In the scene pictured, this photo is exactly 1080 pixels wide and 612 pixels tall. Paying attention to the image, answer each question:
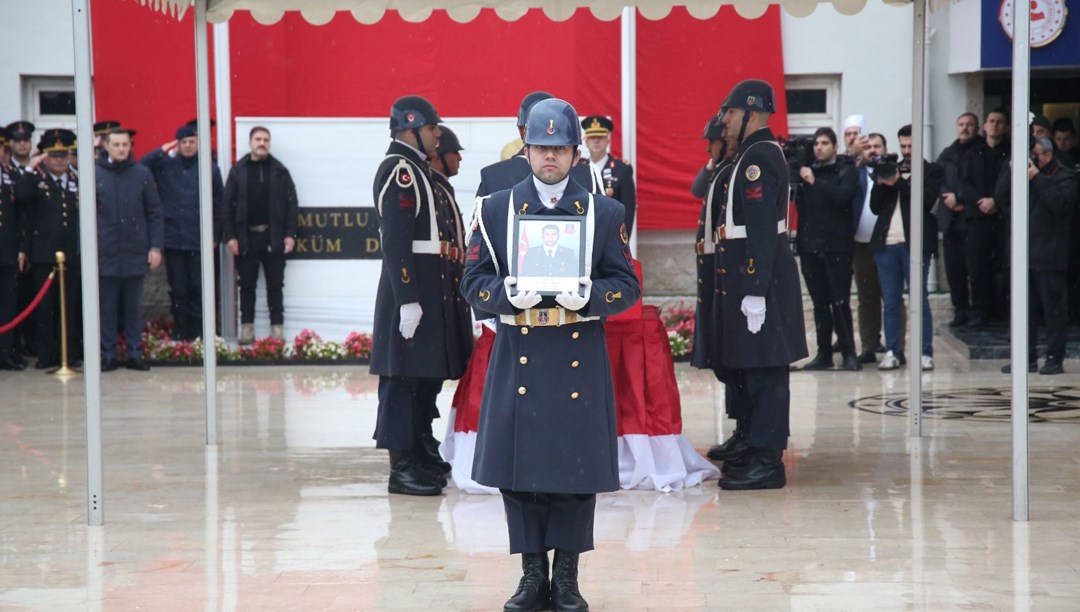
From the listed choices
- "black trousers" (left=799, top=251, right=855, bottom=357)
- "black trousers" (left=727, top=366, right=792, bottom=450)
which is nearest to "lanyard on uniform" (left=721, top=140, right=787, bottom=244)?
"black trousers" (left=727, top=366, right=792, bottom=450)

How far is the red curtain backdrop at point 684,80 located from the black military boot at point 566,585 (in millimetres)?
9465

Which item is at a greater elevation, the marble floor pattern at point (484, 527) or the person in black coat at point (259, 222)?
the person in black coat at point (259, 222)

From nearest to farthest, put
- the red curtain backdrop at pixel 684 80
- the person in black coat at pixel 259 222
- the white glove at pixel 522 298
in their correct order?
the white glove at pixel 522 298, the person in black coat at pixel 259 222, the red curtain backdrop at pixel 684 80

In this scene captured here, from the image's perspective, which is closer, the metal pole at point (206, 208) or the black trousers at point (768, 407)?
the black trousers at point (768, 407)

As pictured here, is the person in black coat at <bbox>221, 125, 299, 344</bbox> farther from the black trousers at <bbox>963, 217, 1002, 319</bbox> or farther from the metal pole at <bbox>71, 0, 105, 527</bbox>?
the metal pole at <bbox>71, 0, 105, 527</bbox>

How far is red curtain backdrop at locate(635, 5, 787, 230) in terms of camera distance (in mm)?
14625

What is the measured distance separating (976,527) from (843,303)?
19.6 feet

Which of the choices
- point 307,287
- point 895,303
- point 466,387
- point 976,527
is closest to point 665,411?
point 466,387

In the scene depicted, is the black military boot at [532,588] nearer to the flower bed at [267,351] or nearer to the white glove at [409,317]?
the white glove at [409,317]

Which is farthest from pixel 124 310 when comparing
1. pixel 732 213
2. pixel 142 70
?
pixel 732 213

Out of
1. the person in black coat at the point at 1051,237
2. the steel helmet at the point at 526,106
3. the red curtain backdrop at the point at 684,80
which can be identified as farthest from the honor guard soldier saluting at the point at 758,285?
the red curtain backdrop at the point at 684,80

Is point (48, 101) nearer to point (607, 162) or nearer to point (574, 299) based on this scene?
point (607, 162)

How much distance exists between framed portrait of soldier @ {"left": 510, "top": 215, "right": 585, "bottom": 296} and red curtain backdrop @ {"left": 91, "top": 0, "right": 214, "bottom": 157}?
10.0m

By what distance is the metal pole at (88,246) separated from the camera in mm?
6734
